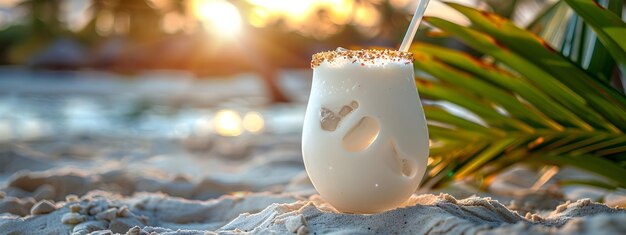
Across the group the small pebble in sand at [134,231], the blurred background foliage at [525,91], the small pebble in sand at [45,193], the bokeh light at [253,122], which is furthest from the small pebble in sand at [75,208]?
the bokeh light at [253,122]

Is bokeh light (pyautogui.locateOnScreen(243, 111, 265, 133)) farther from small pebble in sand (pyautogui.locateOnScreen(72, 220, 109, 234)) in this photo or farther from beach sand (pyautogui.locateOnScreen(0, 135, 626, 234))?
small pebble in sand (pyautogui.locateOnScreen(72, 220, 109, 234))

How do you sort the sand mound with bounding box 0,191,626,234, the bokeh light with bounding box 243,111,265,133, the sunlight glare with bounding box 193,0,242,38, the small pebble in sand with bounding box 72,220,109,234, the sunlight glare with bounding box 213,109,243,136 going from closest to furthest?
the sand mound with bounding box 0,191,626,234 < the small pebble in sand with bounding box 72,220,109,234 < the sunlight glare with bounding box 213,109,243,136 < the bokeh light with bounding box 243,111,265,133 < the sunlight glare with bounding box 193,0,242,38

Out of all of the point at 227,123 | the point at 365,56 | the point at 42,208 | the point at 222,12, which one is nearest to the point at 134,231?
the point at 42,208

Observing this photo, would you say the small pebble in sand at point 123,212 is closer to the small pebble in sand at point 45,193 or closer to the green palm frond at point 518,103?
the small pebble in sand at point 45,193

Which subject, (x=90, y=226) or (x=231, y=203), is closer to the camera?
(x=90, y=226)

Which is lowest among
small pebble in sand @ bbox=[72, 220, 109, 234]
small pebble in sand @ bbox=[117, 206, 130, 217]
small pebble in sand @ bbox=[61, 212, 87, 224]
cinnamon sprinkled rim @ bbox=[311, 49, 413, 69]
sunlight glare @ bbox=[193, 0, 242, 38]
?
small pebble in sand @ bbox=[72, 220, 109, 234]

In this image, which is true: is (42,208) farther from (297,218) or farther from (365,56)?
(365,56)

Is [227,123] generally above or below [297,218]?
above

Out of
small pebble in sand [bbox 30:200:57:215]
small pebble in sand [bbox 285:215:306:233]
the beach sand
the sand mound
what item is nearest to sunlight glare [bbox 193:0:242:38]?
the beach sand
